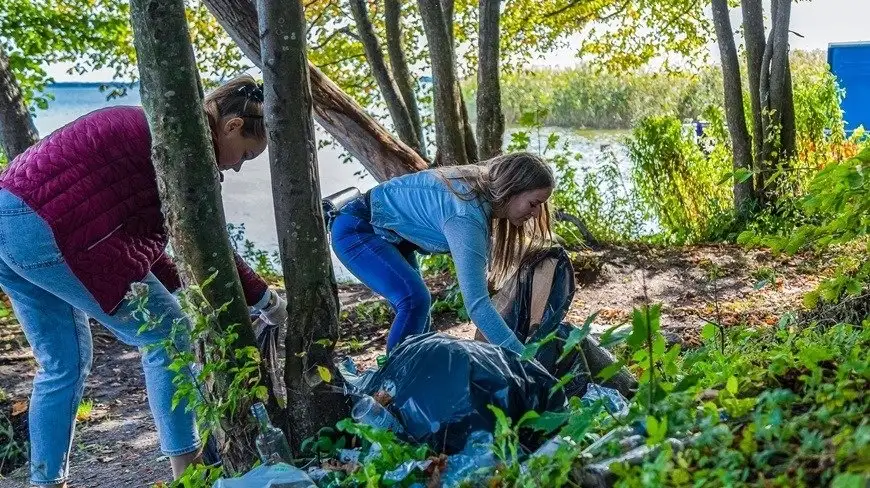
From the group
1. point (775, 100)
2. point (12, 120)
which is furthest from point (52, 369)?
point (775, 100)

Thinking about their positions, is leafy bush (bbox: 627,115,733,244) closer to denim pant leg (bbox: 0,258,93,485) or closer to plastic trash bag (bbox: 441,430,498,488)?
plastic trash bag (bbox: 441,430,498,488)

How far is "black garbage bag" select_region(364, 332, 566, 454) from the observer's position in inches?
106

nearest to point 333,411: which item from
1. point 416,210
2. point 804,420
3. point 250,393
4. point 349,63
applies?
point 250,393

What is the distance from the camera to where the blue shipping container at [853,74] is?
1091 cm

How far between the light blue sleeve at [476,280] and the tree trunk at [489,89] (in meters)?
3.97

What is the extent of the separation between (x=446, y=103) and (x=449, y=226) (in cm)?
350

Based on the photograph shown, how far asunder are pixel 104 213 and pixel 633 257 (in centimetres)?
556

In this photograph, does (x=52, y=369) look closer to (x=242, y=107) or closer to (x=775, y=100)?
(x=242, y=107)

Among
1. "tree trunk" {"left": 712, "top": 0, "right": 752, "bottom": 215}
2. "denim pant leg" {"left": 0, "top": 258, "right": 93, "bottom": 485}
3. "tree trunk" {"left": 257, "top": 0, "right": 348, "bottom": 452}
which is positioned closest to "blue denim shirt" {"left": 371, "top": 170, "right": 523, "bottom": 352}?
"tree trunk" {"left": 257, "top": 0, "right": 348, "bottom": 452}

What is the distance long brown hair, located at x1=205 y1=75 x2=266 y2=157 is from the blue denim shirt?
756mm

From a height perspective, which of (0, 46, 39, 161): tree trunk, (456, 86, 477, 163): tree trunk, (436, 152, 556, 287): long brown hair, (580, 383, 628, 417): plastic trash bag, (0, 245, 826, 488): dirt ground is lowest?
(0, 245, 826, 488): dirt ground

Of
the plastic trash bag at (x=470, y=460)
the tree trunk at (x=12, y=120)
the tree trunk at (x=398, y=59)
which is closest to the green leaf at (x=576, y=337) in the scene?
the plastic trash bag at (x=470, y=460)

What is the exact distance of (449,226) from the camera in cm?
331

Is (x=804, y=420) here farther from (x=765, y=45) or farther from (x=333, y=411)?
(x=765, y=45)
